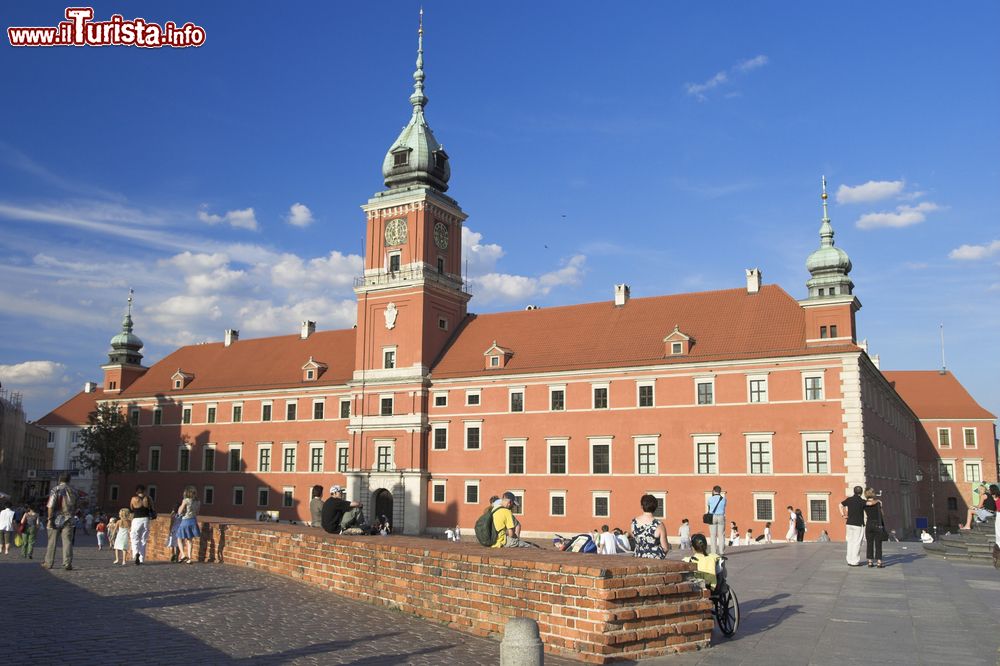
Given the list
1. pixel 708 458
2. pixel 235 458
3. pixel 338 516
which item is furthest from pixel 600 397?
pixel 338 516

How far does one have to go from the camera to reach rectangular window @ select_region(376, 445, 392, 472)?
5097 cm

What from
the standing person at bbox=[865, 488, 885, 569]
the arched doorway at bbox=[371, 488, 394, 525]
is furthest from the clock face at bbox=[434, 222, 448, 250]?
the standing person at bbox=[865, 488, 885, 569]

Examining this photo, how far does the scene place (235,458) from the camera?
193 feet

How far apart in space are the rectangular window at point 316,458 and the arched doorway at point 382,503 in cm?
563

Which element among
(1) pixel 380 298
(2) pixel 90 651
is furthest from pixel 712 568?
(1) pixel 380 298

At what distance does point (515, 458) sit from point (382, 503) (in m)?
9.67

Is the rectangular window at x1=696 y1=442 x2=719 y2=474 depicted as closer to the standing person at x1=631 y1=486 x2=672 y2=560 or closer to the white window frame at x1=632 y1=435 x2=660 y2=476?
the white window frame at x1=632 y1=435 x2=660 y2=476

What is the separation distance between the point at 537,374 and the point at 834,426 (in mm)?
15925

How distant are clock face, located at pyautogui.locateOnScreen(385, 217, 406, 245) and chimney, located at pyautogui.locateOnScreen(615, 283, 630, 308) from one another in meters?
14.4

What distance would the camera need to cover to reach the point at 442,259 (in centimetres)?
5522

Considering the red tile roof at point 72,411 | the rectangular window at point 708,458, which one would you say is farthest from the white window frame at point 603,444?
the red tile roof at point 72,411

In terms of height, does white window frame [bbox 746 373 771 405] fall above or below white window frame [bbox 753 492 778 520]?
above

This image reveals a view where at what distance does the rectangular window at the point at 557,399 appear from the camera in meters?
45.8

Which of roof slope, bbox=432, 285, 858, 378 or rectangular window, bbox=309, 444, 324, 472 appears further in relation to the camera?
rectangular window, bbox=309, 444, 324, 472
